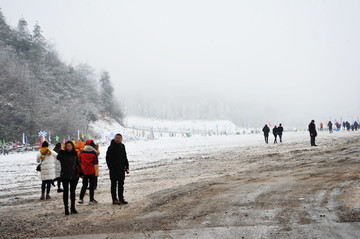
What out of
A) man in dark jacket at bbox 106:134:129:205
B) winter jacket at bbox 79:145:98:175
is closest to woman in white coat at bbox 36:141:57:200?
winter jacket at bbox 79:145:98:175

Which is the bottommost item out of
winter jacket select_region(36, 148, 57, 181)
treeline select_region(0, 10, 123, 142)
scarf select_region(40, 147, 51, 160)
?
winter jacket select_region(36, 148, 57, 181)

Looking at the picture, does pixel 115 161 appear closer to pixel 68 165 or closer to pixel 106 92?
pixel 68 165

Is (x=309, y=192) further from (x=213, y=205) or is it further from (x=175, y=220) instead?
(x=175, y=220)

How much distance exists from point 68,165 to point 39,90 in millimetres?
49153

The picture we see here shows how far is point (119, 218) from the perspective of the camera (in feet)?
20.5

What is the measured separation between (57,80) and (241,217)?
6502cm

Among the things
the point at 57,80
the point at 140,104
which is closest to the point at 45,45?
the point at 57,80

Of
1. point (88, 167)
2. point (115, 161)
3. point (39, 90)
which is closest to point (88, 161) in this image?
point (88, 167)

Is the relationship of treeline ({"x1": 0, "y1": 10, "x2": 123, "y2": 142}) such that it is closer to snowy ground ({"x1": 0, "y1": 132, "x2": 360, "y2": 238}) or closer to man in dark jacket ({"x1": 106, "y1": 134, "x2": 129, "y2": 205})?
snowy ground ({"x1": 0, "y1": 132, "x2": 360, "y2": 238})

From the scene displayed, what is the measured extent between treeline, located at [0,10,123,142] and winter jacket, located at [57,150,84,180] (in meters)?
37.4

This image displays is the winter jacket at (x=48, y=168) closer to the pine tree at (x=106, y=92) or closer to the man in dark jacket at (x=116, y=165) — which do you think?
the man in dark jacket at (x=116, y=165)

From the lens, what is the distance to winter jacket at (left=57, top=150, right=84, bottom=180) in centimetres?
698

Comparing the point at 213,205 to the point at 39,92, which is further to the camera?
the point at 39,92

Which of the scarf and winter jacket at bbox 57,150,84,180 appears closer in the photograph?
winter jacket at bbox 57,150,84,180
